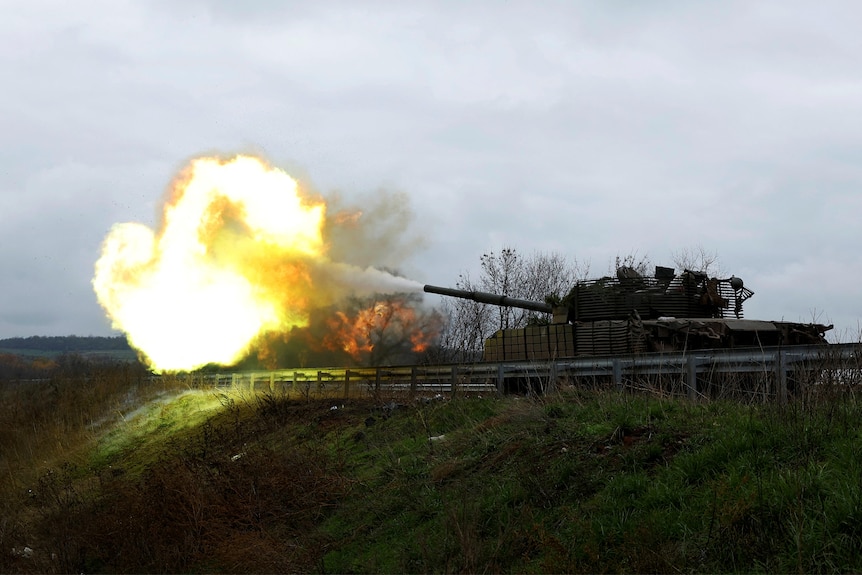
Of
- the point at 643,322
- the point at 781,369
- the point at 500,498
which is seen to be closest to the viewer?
the point at 500,498

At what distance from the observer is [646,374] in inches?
692

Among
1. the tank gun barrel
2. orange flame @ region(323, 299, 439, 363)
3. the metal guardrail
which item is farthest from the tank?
orange flame @ region(323, 299, 439, 363)

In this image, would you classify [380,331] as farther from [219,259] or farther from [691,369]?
[691,369]

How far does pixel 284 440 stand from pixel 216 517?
7285 millimetres

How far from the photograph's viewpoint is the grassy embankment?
771 cm

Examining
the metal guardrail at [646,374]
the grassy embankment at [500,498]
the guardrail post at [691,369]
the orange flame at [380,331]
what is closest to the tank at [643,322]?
the metal guardrail at [646,374]

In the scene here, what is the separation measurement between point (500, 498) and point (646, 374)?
8201mm

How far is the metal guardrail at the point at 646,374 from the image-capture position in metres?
11.1

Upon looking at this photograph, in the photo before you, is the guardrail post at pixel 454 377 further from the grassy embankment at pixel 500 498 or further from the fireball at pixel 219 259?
the fireball at pixel 219 259

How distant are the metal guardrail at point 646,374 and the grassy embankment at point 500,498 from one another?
94 centimetres

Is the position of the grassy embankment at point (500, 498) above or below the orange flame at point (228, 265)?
below

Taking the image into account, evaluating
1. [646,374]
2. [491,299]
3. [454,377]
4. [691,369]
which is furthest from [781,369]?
[491,299]

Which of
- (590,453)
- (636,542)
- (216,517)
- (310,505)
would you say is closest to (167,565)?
(216,517)

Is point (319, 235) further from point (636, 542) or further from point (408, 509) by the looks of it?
point (636, 542)
